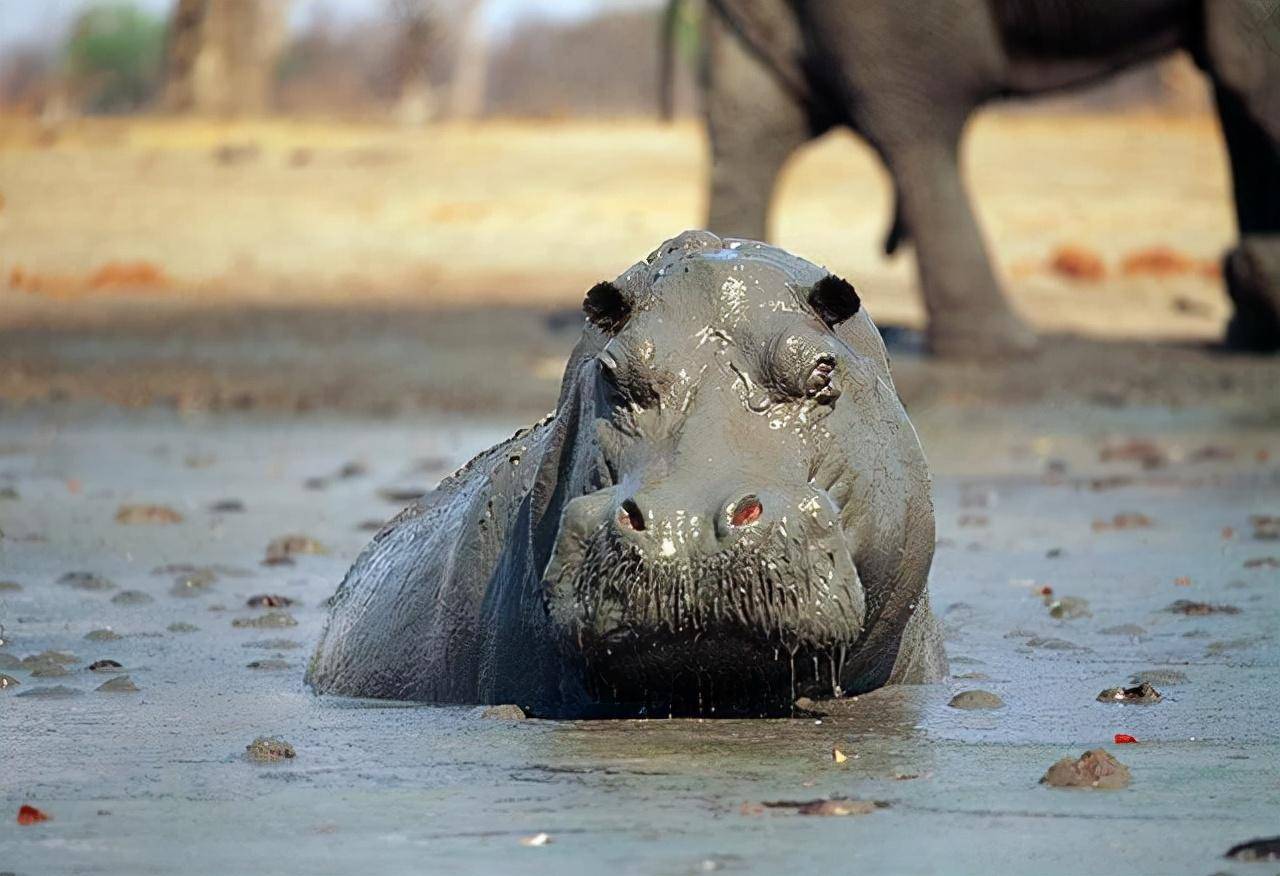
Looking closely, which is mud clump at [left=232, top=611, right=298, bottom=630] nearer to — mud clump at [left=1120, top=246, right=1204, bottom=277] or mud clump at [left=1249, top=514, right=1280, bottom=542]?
mud clump at [left=1249, top=514, right=1280, bottom=542]

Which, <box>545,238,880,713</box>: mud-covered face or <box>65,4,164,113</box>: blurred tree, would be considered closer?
<box>545,238,880,713</box>: mud-covered face

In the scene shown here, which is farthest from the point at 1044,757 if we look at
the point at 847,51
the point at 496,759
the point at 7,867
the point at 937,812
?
the point at 847,51

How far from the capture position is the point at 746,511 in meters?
4.55

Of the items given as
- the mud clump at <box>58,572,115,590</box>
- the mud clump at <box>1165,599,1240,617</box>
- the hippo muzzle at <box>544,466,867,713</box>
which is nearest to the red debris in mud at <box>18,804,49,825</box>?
the hippo muzzle at <box>544,466,867,713</box>

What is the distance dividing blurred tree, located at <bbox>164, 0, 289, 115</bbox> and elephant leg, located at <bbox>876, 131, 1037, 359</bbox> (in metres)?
19.8

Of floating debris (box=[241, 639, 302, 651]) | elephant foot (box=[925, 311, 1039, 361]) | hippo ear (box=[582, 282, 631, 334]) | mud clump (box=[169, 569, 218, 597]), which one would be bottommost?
floating debris (box=[241, 639, 302, 651])

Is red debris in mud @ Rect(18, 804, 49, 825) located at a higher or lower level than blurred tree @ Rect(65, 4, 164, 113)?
lower

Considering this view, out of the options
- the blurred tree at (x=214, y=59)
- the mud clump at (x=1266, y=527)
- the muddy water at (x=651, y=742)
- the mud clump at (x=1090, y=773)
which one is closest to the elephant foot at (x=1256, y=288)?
the muddy water at (x=651, y=742)

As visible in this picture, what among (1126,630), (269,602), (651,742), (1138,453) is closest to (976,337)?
(1138,453)

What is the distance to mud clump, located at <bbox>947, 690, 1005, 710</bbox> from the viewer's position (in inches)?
213

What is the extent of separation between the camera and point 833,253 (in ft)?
72.0

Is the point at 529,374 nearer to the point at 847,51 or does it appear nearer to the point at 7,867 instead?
the point at 847,51

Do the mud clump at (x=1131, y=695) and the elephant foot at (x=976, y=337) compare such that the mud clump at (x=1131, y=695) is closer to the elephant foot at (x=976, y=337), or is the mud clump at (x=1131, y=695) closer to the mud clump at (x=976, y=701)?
the mud clump at (x=976, y=701)

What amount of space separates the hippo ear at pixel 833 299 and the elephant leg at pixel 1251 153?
9.11m
